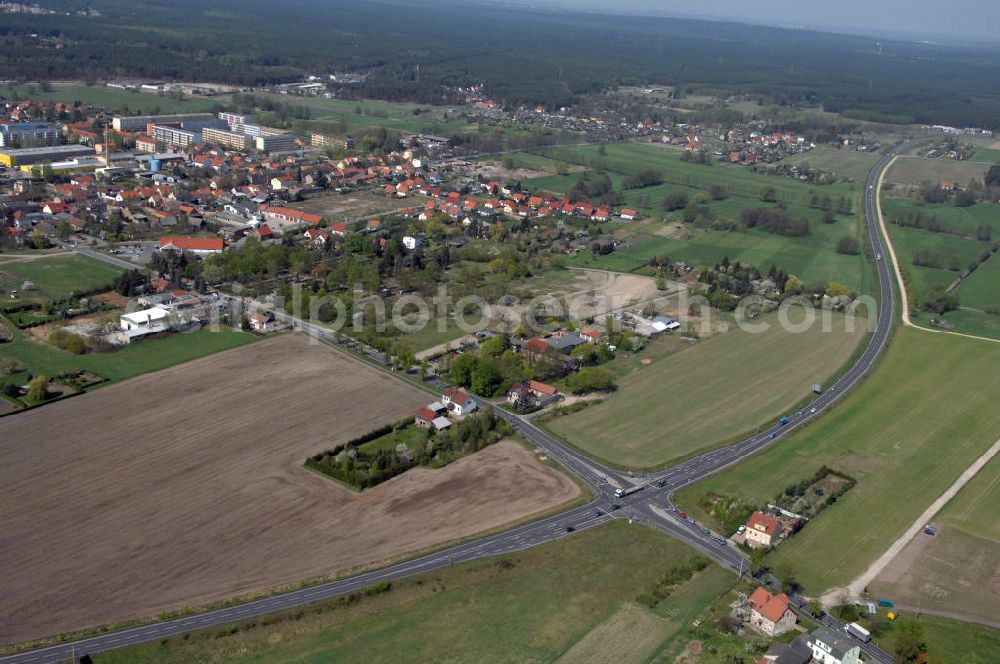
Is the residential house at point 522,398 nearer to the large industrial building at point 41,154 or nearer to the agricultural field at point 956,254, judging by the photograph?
the agricultural field at point 956,254

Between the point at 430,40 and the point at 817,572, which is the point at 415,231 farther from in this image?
the point at 430,40

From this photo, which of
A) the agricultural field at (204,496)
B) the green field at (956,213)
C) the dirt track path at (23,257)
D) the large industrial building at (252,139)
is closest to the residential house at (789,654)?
the agricultural field at (204,496)

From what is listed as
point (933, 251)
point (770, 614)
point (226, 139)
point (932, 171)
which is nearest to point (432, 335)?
point (770, 614)

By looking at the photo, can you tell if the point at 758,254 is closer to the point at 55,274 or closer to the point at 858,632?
the point at 858,632

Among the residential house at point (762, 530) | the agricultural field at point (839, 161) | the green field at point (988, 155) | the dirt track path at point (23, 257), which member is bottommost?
the dirt track path at point (23, 257)

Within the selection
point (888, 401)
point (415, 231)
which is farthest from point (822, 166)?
point (888, 401)

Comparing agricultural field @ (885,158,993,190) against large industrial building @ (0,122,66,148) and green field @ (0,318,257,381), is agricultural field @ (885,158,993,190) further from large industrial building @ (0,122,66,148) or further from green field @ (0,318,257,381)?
large industrial building @ (0,122,66,148)
